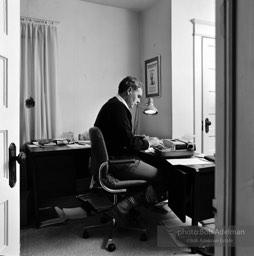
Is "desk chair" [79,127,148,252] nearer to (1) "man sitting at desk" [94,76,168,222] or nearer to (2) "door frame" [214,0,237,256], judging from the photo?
(1) "man sitting at desk" [94,76,168,222]

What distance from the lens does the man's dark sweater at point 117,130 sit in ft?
6.89

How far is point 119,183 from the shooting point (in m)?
2.03

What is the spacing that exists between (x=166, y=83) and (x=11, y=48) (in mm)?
2600

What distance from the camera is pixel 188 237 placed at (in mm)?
2201

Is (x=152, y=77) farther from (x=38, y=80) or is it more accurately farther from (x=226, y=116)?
(x=226, y=116)

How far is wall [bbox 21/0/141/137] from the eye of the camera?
3.42 metres

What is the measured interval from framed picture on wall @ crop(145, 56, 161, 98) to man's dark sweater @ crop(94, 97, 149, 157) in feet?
5.00

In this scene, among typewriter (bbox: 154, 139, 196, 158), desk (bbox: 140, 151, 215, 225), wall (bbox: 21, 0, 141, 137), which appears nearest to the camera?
desk (bbox: 140, 151, 215, 225)

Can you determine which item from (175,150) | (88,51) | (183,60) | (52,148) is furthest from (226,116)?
(88,51)

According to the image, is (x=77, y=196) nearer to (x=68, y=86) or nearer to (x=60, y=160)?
(x=60, y=160)

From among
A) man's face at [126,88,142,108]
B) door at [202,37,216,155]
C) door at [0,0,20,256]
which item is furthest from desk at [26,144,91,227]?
door at [202,37,216,155]

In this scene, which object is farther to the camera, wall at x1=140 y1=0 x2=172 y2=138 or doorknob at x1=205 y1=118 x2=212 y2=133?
doorknob at x1=205 y1=118 x2=212 y2=133

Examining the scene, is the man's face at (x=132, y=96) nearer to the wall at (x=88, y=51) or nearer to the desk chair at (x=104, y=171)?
the desk chair at (x=104, y=171)

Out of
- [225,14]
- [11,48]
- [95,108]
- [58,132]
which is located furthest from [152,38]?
Answer: [225,14]
